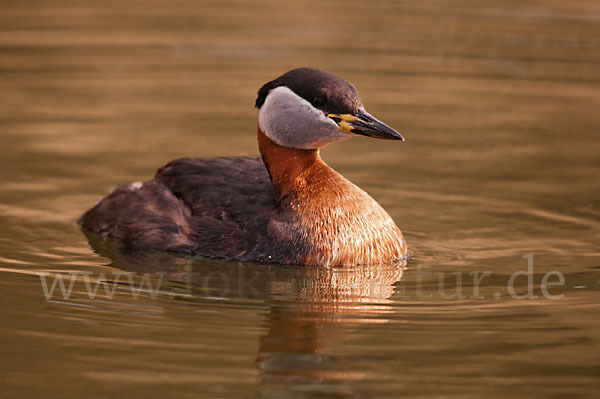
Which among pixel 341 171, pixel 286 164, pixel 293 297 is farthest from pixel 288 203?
pixel 341 171

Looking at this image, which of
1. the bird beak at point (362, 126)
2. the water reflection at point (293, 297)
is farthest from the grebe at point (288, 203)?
the water reflection at point (293, 297)

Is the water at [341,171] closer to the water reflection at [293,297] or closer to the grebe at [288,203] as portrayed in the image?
the water reflection at [293,297]

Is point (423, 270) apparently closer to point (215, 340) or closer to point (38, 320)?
point (215, 340)

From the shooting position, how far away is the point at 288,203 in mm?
7984

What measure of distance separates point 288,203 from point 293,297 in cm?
100

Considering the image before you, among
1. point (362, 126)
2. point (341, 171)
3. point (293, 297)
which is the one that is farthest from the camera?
point (341, 171)

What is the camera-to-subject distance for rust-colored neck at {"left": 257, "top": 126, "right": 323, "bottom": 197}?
799 cm

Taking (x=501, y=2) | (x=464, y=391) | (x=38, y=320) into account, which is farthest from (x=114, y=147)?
(x=501, y=2)

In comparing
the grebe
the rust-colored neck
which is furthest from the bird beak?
the rust-colored neck

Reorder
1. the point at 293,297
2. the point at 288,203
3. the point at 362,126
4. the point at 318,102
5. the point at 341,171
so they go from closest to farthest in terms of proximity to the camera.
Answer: the point at 293,297 → the point at 362,126 → the point at 318,102 → the point at 288,203 → the point at 341,171

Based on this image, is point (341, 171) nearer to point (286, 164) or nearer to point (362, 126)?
point (286, 164)

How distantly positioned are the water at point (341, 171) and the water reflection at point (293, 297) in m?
0.02

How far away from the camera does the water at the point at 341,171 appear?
5984 mm

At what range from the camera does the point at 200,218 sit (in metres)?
8.18
